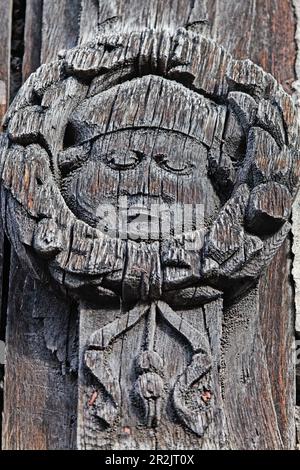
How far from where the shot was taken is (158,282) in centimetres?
279

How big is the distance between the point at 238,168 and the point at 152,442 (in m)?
0.72

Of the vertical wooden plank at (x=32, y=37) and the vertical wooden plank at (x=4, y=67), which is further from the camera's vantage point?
the vertical wooden plank at (x=32, y=37)

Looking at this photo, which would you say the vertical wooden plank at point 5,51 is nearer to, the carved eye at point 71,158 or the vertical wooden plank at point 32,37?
the vertical wooden plank at point 32,37

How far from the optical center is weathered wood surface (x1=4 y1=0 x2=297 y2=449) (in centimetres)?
277

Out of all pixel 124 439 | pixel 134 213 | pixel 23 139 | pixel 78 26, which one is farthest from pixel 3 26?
pixel 124 439

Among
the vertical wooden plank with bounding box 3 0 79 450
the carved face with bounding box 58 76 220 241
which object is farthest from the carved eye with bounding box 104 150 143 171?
the vertical wooden plank with bounding box 3 0 79 450

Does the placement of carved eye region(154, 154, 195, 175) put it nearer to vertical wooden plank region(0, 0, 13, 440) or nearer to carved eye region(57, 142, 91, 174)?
carved eye region(57, 142, 91, 174)

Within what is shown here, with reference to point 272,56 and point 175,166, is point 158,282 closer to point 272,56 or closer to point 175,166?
point 175,166

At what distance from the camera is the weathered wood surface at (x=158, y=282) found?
2.77 m

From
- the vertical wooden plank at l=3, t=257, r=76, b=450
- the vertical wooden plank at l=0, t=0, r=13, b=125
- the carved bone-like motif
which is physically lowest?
the vertical wooden plank at l=3, t=257, r=76, b=450

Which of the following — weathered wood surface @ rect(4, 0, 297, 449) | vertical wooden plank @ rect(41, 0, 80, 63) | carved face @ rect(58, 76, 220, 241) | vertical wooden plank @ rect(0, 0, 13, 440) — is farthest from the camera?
vertical wooden plank @ rect(41, 0, 80, 63)

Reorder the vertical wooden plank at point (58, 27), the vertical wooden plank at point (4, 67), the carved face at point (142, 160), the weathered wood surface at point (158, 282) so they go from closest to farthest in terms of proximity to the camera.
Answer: the weathered wood surface at point (158, 282) → the carved face at point (142, 160) → the vertical wooden plank at point (4, 67) → the vertical wooden plank at point (58, 27)

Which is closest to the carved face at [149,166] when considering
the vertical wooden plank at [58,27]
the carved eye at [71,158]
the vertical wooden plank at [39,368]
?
the carved eye at [71,158]

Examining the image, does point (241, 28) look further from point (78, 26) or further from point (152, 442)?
point (152, 442)
